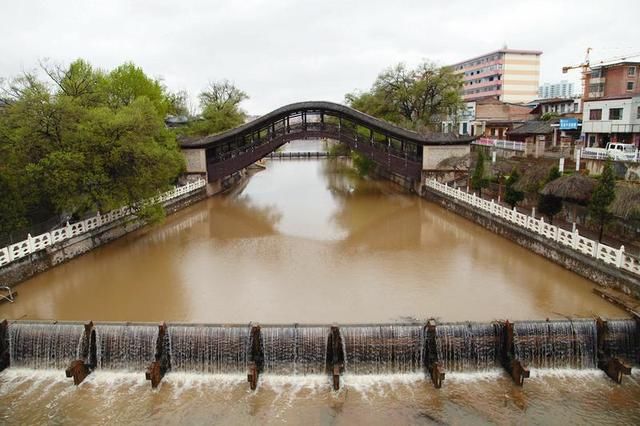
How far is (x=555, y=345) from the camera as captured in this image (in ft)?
37.7

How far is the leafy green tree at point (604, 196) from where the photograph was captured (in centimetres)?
1565

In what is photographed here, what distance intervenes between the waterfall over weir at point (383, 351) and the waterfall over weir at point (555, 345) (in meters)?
2.49

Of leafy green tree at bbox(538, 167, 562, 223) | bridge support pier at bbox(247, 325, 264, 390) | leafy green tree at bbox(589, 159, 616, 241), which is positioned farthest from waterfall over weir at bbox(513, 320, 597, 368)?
leafy green tree at bbox(538, 167, 562, 223)

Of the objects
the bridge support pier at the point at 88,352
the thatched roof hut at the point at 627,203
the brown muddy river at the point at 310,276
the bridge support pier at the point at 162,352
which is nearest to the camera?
A: the bridge support pier at the point at 162,352

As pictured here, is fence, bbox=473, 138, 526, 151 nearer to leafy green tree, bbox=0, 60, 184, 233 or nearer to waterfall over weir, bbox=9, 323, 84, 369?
leafy green tree, bbox=0, 60, 184, 233

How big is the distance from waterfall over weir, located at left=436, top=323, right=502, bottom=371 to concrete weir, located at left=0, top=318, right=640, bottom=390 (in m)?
0.02

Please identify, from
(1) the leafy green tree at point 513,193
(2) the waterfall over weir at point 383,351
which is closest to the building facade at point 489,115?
(1) the leafy green tree at point 513,193

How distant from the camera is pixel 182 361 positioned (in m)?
11.6

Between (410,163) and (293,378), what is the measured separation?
24.2m

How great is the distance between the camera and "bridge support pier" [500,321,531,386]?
1072 cm

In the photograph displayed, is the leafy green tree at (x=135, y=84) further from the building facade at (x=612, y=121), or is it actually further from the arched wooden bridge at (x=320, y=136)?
the building facade at (x=612, y=121)

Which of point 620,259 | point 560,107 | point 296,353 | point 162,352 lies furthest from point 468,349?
point 560,107

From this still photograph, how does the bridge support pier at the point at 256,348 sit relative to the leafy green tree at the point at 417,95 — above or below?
below

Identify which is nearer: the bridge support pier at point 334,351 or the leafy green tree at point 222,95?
the bridge support pier at point 334,351
